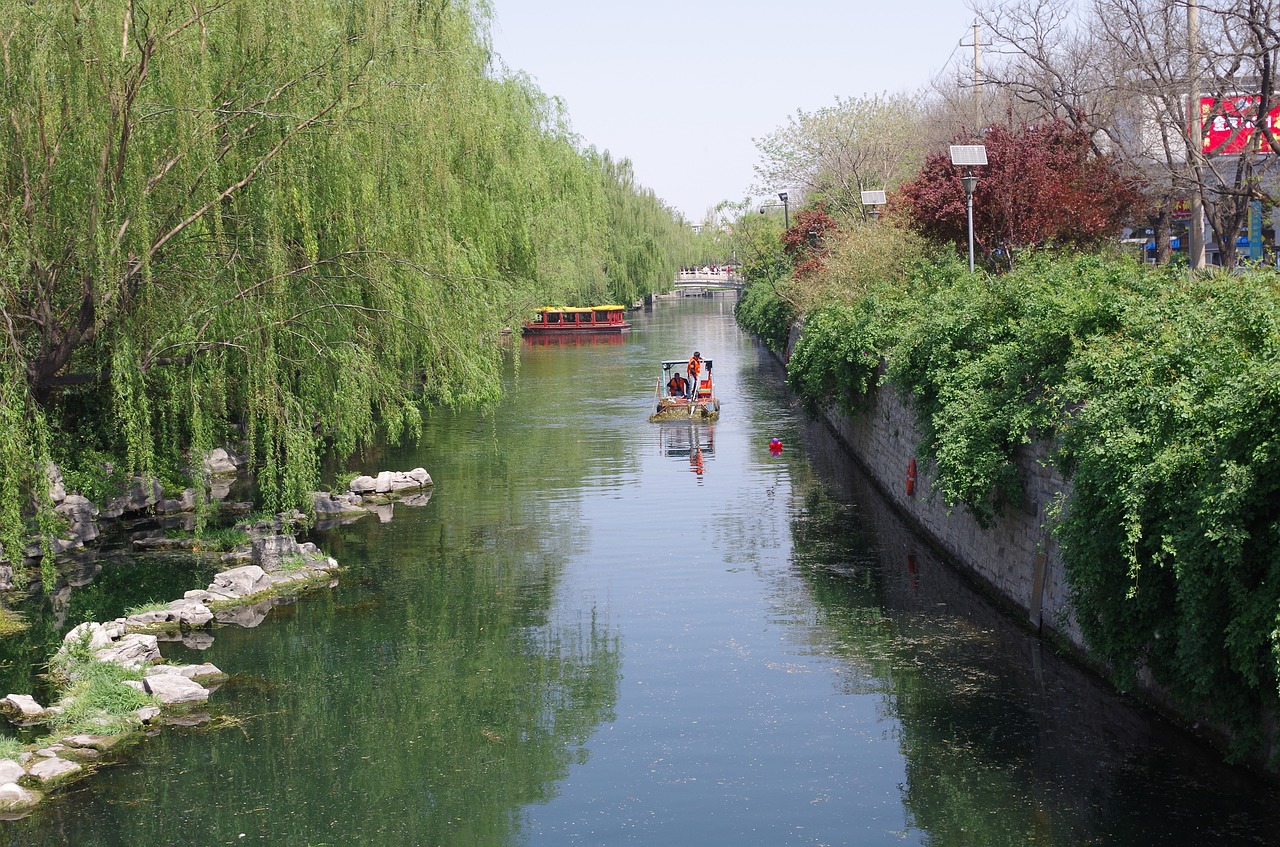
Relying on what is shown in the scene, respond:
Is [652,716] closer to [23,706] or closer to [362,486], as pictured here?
[23,706]

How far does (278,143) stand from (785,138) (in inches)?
1564

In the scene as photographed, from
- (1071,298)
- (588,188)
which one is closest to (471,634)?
(1071,298)

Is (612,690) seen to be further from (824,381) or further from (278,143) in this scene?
(824,381)

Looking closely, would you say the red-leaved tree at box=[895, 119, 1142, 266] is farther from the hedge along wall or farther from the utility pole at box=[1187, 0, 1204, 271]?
the hedge along wall

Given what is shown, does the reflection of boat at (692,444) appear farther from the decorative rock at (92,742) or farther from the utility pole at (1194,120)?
the decorative rock at (92,742)

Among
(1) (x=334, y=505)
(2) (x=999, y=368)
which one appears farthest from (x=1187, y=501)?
(1) (x=334, y=505)

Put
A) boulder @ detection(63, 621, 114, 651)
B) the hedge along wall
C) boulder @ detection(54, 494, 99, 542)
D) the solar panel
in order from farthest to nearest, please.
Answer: the solar panel → boulder @ detection(54, 494, 99, 542) → boulder @ detection(63, 621, 114, 651) → the hedge along wall

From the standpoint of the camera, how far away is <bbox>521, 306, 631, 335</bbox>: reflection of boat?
6619cm

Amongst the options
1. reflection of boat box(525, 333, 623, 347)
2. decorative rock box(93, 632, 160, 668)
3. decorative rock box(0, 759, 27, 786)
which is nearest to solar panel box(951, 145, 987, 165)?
decorative rock box(93, 632, 160, 668)

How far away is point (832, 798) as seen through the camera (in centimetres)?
1021

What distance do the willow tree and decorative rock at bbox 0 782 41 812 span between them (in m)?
4.48

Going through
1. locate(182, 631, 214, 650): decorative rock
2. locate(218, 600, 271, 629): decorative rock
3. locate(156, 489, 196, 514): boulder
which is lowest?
locate(182, 631, 214, 650): decorative rock

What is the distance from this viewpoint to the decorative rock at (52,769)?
1071 centimetres

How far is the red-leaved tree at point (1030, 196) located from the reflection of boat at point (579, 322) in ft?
128
